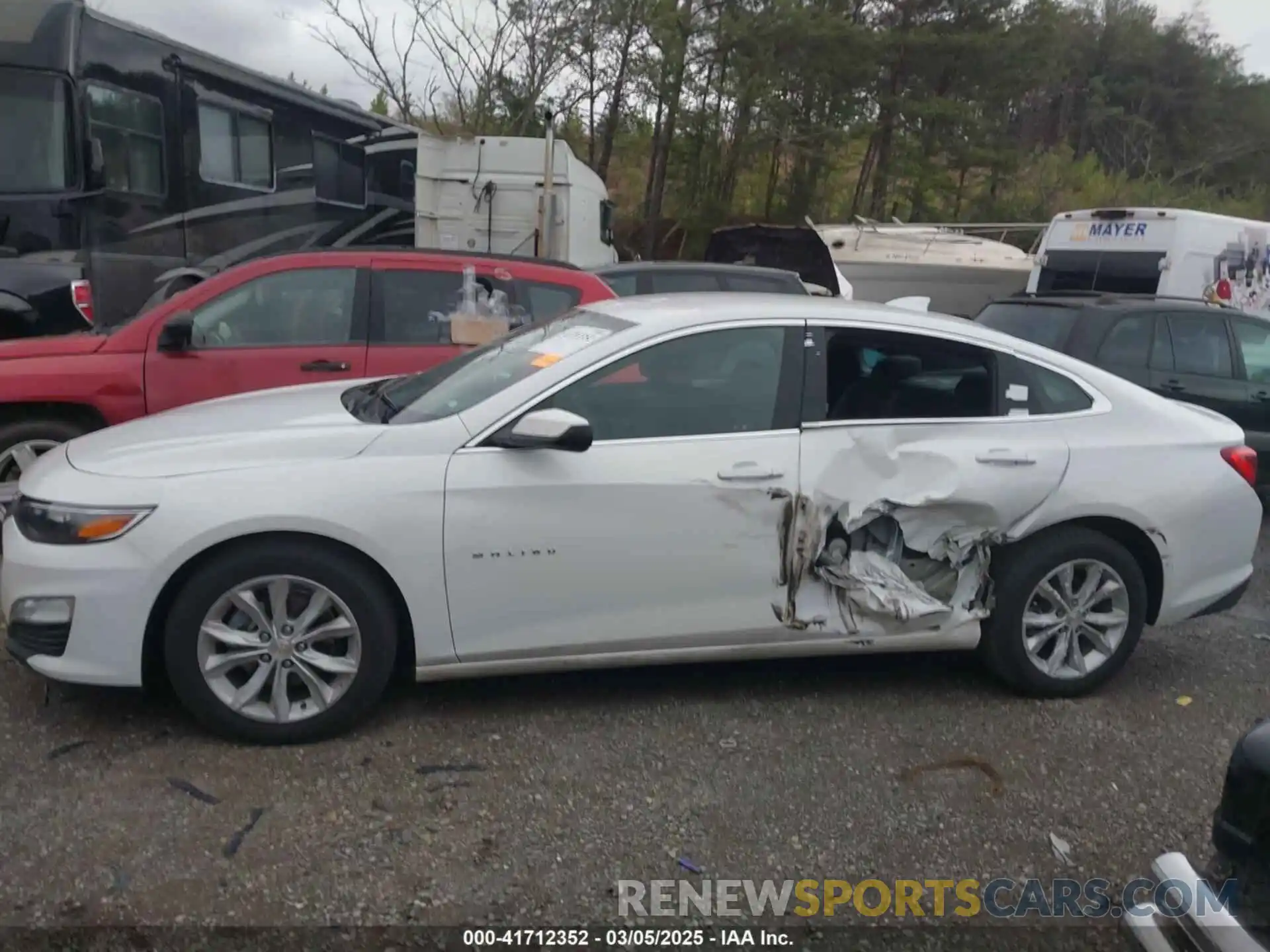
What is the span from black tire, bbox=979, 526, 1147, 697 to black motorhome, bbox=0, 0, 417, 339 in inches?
227

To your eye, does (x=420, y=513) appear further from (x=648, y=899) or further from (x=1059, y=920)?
(x=1059, y=920)

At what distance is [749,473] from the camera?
4105 mm

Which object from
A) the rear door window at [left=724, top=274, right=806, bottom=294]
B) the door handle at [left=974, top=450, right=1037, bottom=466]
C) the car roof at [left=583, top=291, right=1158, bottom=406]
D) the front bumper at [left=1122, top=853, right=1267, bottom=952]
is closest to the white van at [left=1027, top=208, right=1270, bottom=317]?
the rear door window at [left=724, top=274, right=806, bottom=294]

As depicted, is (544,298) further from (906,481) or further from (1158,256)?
(1158,256)

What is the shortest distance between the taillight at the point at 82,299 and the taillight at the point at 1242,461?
24.3 ft

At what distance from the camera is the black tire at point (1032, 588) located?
4430 millimetres

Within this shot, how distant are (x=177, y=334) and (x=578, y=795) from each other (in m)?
3.41

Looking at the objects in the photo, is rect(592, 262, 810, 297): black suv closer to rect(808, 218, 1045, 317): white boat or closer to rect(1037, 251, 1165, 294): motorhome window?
rect(1037, 251, 1165, 294): motorhome window

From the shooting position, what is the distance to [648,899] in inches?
123

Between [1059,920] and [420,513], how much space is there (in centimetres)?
229

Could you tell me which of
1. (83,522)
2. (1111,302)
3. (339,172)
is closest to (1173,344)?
(1111,302)

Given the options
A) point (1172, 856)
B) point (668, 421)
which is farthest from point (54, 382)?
point (1172, 856)

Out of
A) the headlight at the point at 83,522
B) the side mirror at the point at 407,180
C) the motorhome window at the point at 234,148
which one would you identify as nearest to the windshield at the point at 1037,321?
the headlight at the point at 83,522

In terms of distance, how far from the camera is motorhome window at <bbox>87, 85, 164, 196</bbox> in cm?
924
